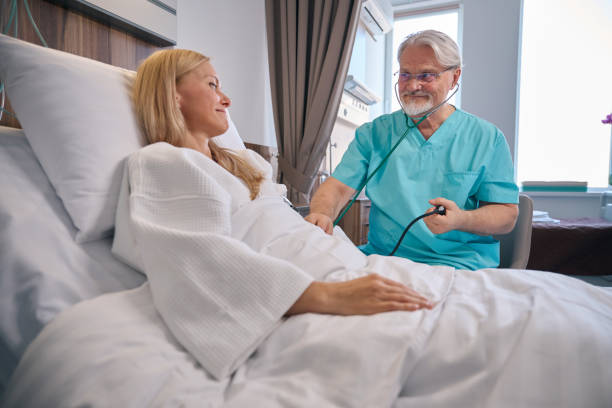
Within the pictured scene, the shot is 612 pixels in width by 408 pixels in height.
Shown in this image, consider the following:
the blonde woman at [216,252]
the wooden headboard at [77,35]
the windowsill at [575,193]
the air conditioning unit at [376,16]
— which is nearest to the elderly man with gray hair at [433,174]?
the blonde woman at [216,252]

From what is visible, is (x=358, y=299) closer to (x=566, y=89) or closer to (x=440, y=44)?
(x=440, y=44)

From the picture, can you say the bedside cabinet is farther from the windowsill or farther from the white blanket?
the windowsill

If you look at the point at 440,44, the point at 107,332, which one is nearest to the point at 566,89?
the point at 440,44

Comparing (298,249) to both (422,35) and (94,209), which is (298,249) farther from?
(422,35)

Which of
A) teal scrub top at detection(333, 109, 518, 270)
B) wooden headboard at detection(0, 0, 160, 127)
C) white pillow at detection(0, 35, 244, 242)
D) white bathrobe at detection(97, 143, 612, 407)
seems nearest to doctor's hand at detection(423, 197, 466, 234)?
teal scrub top at detection(333, 109, 518, 270)

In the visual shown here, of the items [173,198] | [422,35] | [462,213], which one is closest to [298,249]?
[173,198]

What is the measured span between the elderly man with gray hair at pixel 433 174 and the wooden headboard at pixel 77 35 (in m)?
0.86

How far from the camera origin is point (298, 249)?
0.75 meters

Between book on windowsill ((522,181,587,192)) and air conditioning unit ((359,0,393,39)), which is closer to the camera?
air conditioning unit ((359,0,393,39))

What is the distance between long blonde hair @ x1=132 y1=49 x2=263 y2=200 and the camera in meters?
0.91

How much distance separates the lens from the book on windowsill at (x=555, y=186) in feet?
10.5

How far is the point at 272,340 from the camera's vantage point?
0.55m

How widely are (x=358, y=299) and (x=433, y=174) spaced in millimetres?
777

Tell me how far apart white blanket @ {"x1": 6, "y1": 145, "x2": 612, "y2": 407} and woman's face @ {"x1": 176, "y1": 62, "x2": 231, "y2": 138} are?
36 centimetres
